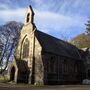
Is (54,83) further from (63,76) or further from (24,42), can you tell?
(24,42)

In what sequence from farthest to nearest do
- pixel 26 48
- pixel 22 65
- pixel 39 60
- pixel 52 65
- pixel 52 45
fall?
pixel 52 45, pixel 26 48, pixel 52 65, pixel 22 65, pixel 39 60

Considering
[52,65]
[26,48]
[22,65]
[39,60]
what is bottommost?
[22,65]

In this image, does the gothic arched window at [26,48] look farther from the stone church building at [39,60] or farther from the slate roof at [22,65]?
the slate roof at [22,65]

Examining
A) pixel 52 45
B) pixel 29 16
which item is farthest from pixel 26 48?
pixel 29 16

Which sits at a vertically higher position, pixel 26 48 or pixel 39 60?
pixel 26 48

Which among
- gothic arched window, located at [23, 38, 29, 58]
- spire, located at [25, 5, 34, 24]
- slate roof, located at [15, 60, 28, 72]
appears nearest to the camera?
slate roof, located at [15, 60, 28, 72]

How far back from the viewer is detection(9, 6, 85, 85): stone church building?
142ft

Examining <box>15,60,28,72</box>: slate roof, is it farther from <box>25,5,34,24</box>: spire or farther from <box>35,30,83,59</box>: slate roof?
<box>25,5,34,24</box>: spire

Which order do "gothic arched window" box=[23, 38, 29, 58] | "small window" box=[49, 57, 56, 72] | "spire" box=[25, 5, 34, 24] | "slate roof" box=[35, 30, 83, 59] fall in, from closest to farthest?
1. "small window" box=[49, 57, 56, 72]
2. "slate roof" box=[35, 30, 83, 59]
3. "gothic arched window" box=[23, 38, 29, 58]
4. "spire" box=[25, 5, 34, 24]

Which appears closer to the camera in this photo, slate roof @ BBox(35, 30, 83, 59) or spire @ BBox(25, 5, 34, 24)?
slate roof @ BBox(35, 30, 83, 59)

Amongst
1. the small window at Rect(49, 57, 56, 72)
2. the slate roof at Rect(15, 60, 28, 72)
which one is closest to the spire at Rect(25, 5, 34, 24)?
the slate roof at Rect(15, 60, 28, 72)

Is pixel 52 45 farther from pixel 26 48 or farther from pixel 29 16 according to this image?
pixel 29 16

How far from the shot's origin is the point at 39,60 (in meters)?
43.7

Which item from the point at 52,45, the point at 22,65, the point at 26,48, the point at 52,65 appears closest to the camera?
the point at 22,65
